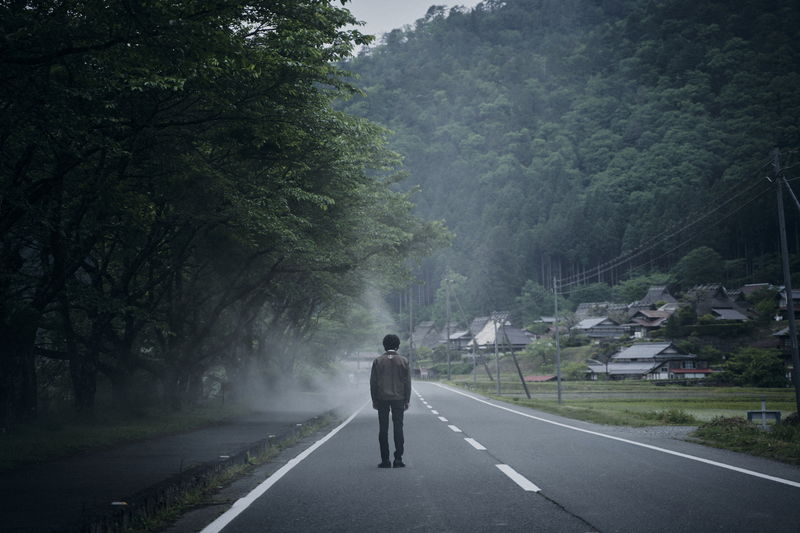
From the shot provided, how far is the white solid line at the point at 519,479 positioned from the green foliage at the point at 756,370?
4992cm

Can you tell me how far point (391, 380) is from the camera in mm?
9094

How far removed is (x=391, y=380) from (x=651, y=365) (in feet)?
204

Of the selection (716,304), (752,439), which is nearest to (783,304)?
(716,304)

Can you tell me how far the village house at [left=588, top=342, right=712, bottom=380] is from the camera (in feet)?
206

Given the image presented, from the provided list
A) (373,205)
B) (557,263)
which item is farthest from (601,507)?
(557,263)

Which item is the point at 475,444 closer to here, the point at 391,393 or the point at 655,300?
the point at 391,393

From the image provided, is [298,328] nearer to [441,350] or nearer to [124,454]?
[124,454]

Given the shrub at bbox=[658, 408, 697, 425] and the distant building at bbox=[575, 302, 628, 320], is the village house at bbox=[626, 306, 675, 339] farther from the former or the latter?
the shrub at bbox=[658, 408, 697, 425]

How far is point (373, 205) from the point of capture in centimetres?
2109

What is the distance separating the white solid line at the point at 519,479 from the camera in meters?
7.17

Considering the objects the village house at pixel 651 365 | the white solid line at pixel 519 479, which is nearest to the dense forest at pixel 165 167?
the white solid line at pixel 519 479

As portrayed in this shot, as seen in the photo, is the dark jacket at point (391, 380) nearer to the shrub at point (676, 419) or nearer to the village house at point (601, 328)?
the shrub at point (676, 419)

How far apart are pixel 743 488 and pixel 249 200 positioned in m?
10.5

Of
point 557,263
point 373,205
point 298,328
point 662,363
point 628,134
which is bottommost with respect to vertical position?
point 662,363
